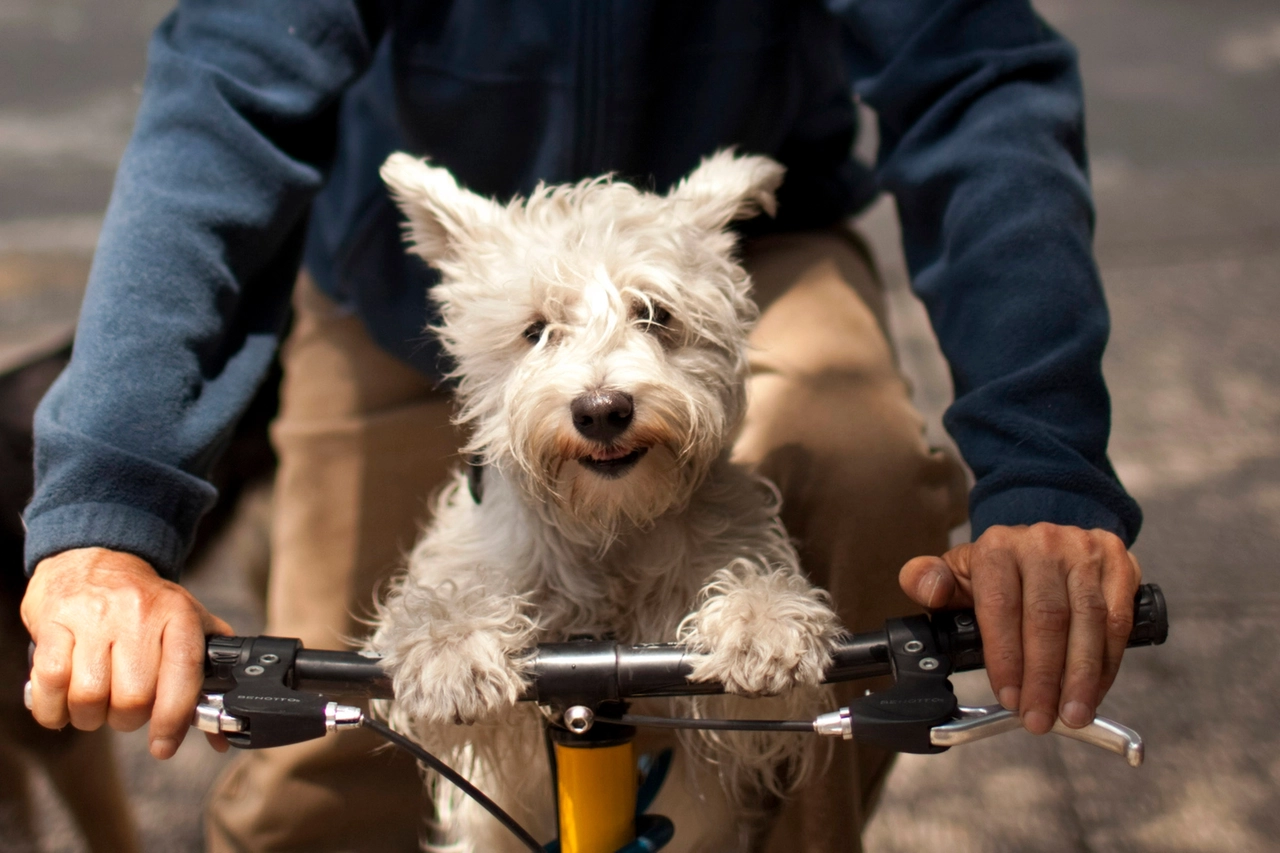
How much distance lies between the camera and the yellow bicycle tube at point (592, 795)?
144 centimetres

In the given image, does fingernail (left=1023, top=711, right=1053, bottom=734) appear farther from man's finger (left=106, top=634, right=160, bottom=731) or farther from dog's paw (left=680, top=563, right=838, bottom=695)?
man's finger (left=106, top=634, right=160, bottom=731)

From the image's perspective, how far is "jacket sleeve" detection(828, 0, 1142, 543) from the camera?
55.2 inches

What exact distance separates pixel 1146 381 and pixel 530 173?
3205 mm

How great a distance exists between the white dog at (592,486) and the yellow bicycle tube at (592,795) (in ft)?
0.50

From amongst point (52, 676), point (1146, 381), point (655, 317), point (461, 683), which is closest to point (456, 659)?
point (461, 683)

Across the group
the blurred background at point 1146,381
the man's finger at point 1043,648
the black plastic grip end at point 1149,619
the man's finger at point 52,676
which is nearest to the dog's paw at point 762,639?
the man's finger at point 1043,648

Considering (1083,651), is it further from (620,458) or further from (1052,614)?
(620,458)

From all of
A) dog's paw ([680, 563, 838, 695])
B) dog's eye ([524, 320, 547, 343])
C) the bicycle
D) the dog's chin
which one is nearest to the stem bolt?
the bicycle

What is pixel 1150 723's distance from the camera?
112 inches

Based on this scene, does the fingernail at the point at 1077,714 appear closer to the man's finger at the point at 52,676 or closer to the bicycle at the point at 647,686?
the bicycle at the point at 647,686

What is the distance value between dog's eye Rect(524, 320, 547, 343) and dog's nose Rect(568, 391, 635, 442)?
7.7 inches

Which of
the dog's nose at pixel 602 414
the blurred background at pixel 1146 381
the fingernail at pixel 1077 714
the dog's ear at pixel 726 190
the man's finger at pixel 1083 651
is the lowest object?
the blurred background at pixel 1146 381

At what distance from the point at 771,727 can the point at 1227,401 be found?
3.58 meters

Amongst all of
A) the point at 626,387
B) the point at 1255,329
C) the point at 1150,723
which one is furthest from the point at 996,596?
the point at 1255,329
